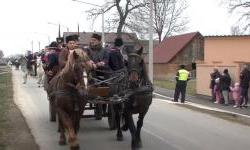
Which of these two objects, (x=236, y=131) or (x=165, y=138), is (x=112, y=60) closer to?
(x=165, y=138)

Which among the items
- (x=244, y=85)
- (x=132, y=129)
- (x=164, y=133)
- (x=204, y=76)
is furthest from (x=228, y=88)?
(x=132, y=129)

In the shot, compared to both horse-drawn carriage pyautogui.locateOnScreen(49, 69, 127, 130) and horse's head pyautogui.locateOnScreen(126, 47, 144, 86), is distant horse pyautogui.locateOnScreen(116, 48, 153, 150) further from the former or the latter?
horse-drawn carriage pyautogui.locateOnScreen(49, 69, 127, 130)

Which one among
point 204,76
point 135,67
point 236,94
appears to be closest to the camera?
point 135,67

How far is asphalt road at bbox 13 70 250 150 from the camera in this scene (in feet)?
39.7

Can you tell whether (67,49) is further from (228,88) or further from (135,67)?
(228,88)

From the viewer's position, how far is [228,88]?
26.4 metres

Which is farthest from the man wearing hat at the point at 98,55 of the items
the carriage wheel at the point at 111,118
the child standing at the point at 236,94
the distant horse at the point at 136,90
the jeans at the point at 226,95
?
the jeans at the point at 226,95

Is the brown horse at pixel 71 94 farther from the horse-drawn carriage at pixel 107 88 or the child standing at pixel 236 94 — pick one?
the child standing at pixel 236 94

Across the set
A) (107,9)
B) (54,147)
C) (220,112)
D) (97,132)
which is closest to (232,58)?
(220,112)

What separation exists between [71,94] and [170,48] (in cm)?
5345

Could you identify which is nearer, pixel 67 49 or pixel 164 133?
pixel 67 49


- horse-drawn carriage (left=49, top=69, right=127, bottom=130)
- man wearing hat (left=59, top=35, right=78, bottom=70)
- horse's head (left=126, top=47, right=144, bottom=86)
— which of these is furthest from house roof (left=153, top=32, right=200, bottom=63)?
horse's head (left=126, top=47, right=144, bottom=86)

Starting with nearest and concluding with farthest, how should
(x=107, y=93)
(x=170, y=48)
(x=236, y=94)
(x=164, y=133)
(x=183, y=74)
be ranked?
1. (x=107, y=93)
2. (x=164, y=133)
3. (x=236, y=94)
4. (x=183, y=74)
5. (x=170, y=48)

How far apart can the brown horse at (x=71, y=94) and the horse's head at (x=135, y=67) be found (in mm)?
1056
